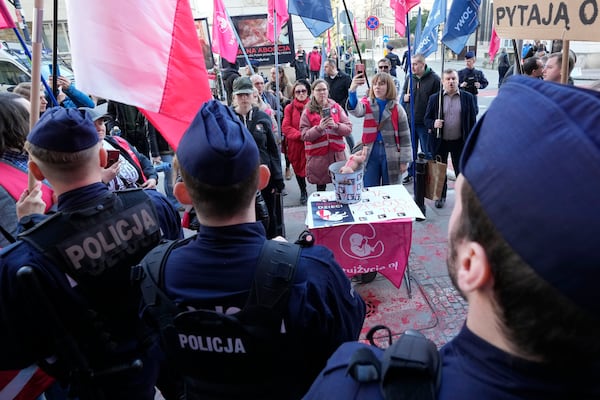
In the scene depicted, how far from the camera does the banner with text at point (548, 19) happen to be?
6.66 ft

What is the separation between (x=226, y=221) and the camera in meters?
1.38

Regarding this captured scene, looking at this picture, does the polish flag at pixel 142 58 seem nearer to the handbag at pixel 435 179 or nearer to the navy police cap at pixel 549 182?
the navy police cap at pixel 549 182

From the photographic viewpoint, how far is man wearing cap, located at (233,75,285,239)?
181 inches

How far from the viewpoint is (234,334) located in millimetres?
1273

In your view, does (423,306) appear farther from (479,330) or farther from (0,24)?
(0,24)

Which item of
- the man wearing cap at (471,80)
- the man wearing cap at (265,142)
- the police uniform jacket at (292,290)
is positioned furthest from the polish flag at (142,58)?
the man wearing cap at (471,80)

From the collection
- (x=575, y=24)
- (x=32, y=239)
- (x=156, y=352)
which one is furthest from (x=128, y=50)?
(x=575, y=24)

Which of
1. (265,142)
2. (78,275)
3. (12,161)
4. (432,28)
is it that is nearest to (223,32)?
(265,142)

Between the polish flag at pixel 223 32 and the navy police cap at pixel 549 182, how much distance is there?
6695mm

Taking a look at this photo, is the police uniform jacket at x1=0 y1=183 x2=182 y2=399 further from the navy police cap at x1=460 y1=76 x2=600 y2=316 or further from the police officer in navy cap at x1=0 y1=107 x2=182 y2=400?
the navy police cap at x1=460 y1=76 x2=600 y2=316

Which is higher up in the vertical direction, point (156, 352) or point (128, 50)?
point (128, 50)

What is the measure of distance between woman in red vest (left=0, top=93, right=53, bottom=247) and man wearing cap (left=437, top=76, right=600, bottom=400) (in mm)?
2166

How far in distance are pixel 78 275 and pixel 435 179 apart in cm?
419

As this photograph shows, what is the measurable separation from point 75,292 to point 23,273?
236 millimetres
